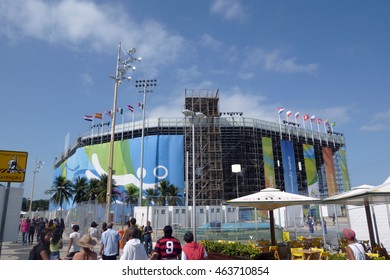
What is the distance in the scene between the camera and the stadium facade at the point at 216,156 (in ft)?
160

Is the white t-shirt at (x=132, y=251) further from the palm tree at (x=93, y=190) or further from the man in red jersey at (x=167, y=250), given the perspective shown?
the palm tree at (x=93, y=190)

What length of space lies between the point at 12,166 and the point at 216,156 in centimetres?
4299

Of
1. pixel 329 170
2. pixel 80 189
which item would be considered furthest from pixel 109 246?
pixel 329 170

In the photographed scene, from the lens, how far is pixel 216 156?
161ft

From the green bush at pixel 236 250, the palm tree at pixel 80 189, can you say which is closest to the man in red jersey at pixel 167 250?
the green bush at pixel 236 250

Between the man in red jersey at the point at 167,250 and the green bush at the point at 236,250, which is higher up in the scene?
the man in red jersey at the point at 167,250

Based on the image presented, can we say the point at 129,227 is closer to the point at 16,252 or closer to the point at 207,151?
the point at 16,252

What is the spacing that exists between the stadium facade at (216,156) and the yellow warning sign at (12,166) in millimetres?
40122

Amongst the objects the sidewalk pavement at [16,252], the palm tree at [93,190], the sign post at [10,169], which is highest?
the palm tree at [93,190]

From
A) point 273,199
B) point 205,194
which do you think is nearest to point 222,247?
point 273,199

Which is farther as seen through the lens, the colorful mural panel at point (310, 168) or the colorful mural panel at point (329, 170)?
the colorful mural panel at point (329, 170)

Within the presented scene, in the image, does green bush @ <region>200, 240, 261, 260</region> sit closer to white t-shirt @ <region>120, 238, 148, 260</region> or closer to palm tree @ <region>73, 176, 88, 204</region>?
white t-shirt @ <region>120, 238, 148, 260</region>

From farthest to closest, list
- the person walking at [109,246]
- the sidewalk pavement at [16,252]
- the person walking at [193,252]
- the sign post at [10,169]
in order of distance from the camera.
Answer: the sidewalk pavement at [16,252], the person walking at [109,246], the sign post at [10,169], the person walking at [193,252]

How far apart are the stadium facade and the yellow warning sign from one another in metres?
40.1
